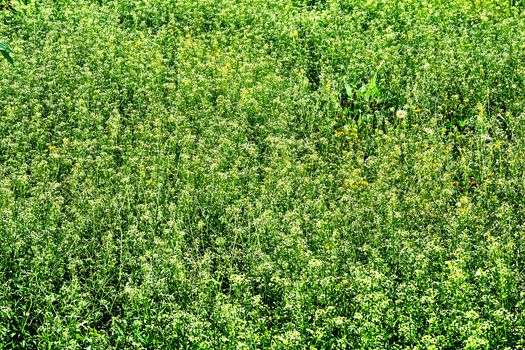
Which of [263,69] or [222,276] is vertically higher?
[263,69]

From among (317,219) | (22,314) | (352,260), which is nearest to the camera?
(22,314)

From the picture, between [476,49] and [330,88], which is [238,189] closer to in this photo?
[330,88]

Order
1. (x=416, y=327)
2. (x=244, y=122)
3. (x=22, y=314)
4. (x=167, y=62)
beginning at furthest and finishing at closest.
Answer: (x=167, y=62)
(x=244, y=122)
(x=22, y=314)
(x=416, y=327)

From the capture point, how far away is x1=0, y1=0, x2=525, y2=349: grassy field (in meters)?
5.31

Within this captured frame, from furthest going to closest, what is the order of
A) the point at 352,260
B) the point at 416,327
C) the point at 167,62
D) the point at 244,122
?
1. the point at 167,62
2. the point at 244,122
3. the point at 352,260
4. the point at 416,327

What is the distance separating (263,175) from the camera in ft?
23.6

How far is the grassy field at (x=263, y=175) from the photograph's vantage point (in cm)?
531

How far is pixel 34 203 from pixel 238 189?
1.67 meters

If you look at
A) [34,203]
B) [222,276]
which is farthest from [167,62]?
[222,276]

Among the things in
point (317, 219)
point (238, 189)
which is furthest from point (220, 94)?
point (317, 219)

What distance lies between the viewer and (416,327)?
16.4 feet

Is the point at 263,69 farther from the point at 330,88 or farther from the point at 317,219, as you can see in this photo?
the point at 317,219

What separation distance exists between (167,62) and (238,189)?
272 centimetres

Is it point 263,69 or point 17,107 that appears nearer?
point 17,107
